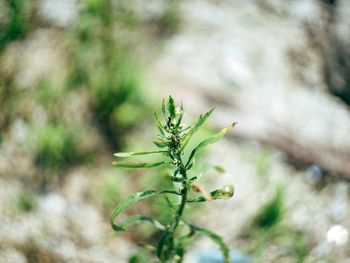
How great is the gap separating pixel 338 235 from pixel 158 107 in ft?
4.40

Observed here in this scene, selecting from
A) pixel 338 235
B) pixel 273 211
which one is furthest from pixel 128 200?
pixel 338 235

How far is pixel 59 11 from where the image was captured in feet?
8.96

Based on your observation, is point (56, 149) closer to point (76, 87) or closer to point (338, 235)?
point (76, 87)

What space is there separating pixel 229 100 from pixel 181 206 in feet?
4.77

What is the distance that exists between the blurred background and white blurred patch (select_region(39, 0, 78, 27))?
0.01m

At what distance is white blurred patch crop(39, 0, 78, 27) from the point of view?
271cm

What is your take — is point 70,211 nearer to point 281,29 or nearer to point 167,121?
point 167,121

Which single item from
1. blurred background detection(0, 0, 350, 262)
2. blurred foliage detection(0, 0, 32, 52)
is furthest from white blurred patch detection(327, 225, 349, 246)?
blurred foliage detection(0, 0, 32, 52)

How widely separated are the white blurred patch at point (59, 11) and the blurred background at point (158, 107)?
0.04ft

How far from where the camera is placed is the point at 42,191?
2.09 metres

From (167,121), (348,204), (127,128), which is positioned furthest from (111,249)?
(348,204)

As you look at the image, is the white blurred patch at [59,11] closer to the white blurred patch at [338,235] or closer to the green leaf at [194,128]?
the green leaf at [194,128]

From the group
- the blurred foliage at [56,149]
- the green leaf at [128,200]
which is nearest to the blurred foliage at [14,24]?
the blurred foliage at [56,149]

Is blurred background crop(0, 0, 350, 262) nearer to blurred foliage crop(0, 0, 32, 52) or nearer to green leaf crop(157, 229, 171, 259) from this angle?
blurred foliage crop(0, 0, 32, 52)
